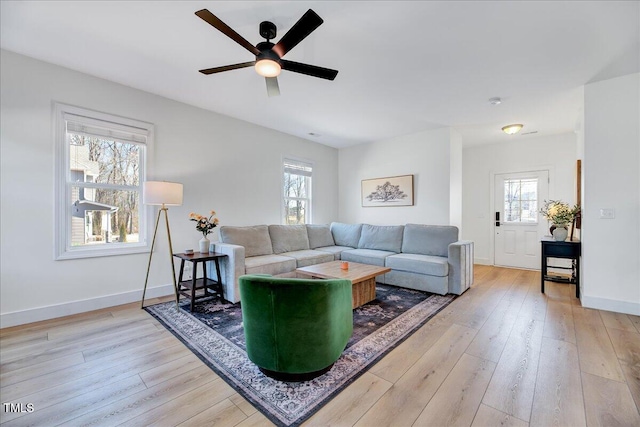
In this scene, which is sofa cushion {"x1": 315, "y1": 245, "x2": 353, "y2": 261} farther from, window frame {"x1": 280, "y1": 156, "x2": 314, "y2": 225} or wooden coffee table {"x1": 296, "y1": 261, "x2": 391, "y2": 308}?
wooden coffee table {"x1": 296, "y1": 261, "x2": 391, "y2": 308}

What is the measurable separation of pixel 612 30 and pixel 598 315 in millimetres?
2770

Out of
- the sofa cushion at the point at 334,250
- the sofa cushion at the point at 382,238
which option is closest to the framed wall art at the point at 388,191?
the sofa cushion at the point at 382,238

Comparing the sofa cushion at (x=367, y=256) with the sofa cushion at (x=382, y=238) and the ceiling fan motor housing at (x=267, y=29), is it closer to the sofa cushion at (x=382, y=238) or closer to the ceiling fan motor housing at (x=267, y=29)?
the sofa cushion at (x=382, y=238)

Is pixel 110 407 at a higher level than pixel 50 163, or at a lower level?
lower

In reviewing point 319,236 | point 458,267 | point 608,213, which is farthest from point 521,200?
point 319,236

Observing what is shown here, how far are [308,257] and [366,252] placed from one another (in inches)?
40.5

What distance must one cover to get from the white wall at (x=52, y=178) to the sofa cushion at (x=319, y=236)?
3.26 ft

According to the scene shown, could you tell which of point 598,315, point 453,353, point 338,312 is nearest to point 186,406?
Answer: point 338,312

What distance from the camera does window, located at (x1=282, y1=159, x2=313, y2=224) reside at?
17.2 feet

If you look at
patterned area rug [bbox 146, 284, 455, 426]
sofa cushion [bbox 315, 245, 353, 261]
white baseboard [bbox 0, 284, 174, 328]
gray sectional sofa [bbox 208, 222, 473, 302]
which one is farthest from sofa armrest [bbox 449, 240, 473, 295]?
white baseboard [bbox 0, 284, 174, 328]

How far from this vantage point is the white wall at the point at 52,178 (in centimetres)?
260

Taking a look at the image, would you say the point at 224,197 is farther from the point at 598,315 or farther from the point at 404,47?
the point at 598,315

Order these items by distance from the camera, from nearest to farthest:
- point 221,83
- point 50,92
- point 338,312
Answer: point 338,312 < point 50,92 < point 221,83

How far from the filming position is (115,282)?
318 centimetres
